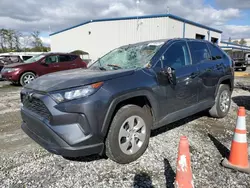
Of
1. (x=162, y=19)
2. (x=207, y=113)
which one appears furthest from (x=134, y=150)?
(x=162, y=19)

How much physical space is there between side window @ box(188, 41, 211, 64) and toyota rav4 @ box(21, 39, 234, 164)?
0.03 meters

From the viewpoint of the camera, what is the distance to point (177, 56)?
3.71m

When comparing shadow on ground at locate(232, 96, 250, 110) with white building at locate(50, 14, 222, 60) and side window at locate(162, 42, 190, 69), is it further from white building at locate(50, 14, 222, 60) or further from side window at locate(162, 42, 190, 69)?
white building at locate(50, 14, 222, 60)

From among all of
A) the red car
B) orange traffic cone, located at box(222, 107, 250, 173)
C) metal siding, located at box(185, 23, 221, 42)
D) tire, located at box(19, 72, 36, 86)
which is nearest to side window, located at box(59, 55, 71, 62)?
the red car

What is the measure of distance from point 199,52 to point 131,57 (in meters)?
1.52

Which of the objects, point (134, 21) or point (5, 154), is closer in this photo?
point (5, 154)

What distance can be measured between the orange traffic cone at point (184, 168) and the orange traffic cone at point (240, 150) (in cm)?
111

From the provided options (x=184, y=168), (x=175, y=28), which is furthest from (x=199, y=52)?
(x=175, y=28)

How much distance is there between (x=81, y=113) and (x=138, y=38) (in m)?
19.6

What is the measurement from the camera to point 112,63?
3.80 metres

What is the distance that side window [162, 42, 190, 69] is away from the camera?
349 cm

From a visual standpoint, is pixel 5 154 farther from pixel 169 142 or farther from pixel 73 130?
pixel 169 142

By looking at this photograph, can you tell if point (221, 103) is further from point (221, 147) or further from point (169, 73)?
point (169, 73)

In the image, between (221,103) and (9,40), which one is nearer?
(221,103)
